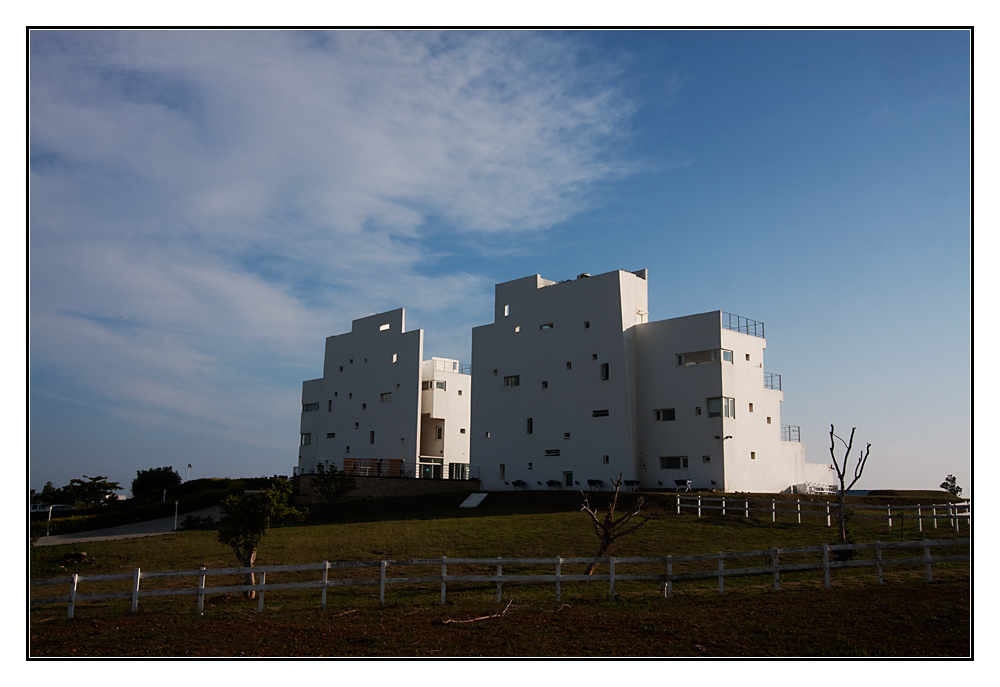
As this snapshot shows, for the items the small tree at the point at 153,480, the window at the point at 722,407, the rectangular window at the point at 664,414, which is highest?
the window at the point at 722,407

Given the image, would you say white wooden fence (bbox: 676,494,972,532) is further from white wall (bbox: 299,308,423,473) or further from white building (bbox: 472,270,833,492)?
white wall (bbox: 299,308,423,473)

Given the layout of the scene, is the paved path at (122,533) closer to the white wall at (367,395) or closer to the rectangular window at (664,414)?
the white wall at (367,395)

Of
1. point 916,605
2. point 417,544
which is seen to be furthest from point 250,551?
point 916,605

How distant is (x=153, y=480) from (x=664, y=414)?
1542 inches

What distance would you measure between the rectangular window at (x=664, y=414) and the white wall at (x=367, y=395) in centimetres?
1568

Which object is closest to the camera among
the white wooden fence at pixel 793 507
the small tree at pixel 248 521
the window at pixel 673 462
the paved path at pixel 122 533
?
the small tree at pixel 248 521

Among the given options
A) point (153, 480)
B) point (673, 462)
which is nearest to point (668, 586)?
point (673, 462)

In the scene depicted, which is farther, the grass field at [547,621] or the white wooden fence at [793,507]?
the white wooden fence at [793,507]

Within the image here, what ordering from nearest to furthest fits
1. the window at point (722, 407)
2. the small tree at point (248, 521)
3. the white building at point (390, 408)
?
the small tree at point (248, 521) < the window at point (722, 407) < the white building at point (390, 408)

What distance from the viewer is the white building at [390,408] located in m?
46.7

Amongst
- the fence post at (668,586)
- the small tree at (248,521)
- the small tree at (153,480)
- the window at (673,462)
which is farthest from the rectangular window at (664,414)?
the small tree at (153,480)

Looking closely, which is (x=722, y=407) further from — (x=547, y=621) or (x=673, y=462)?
(x=547, y=621)

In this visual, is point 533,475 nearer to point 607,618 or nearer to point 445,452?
point 445,452

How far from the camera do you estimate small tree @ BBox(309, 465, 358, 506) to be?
3838cm
